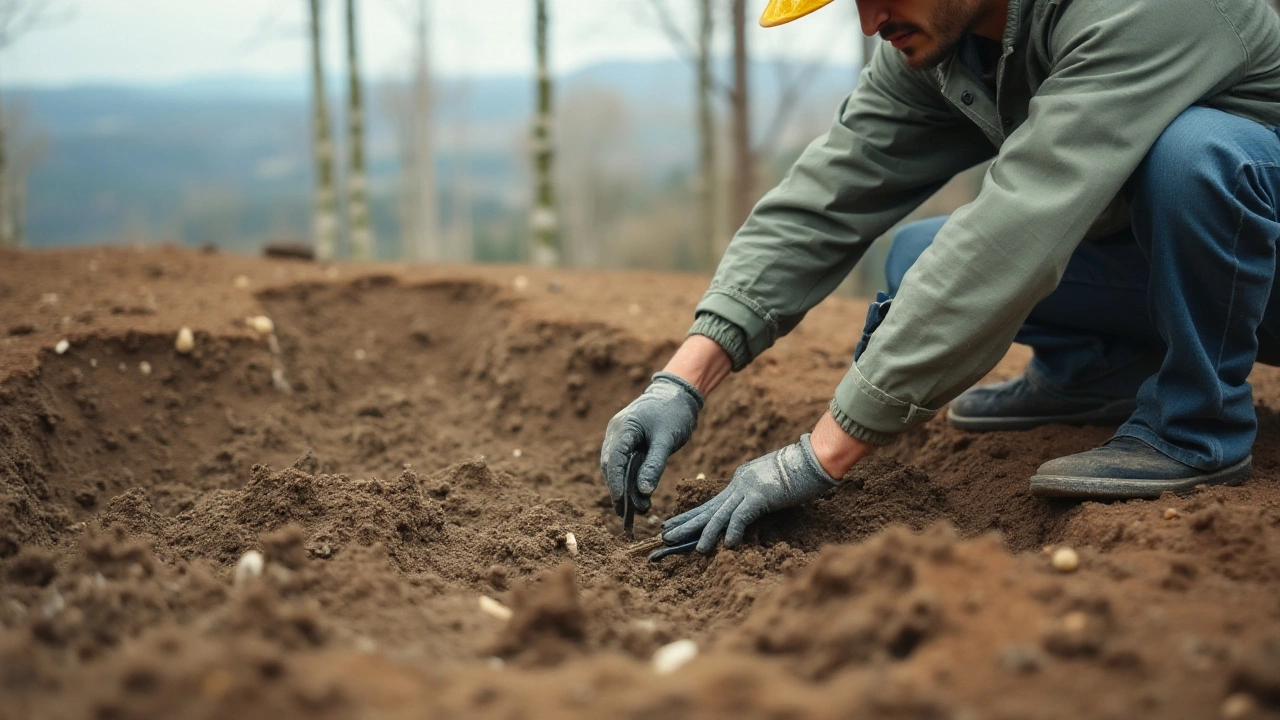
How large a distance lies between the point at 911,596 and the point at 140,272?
A: 13.7ft

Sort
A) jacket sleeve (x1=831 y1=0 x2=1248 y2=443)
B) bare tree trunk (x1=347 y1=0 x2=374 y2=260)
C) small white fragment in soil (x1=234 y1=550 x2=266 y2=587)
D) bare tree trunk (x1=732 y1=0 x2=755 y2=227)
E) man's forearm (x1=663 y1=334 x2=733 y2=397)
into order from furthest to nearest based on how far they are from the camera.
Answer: bare tree trunk (x1=347 y1=0 x2=374 y2=260), bare tree trunk (x1=732 y1=0 x2=755 y2=227), man's forearm (x1=663 y1=334 x2=733 y2=397), jacket sleeve (x1=831 y1=0 x2=1248 y2=443), small white fragment in soil (x1=234 y1=550 x2=266 y2=587)

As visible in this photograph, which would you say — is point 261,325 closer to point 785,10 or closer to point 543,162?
point 785,10

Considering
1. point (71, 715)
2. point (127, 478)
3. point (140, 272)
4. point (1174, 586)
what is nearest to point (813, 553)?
point (1174, 586)

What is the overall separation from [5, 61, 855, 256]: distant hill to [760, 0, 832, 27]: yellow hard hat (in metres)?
8.81

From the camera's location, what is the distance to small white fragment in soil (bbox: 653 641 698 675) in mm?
1285

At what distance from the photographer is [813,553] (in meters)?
2.10

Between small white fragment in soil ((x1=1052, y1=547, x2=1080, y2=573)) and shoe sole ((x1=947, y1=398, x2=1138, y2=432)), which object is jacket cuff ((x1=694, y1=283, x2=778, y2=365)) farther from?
small white fragment in soil ((x1=1052, y1=547, x2=1080, y2=573))

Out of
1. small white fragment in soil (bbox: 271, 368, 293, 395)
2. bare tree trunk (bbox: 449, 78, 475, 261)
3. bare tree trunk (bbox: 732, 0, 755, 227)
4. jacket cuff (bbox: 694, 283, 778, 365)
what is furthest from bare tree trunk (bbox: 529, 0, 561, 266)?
bare tree trunk (bbox: 449, 78, 475, 261)

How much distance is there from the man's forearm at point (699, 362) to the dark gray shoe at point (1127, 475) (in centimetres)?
83

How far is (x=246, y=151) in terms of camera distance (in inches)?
2539

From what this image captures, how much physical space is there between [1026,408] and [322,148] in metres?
8.13

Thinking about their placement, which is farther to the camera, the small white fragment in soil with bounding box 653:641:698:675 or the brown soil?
the small white fragment in soil with bounding box 653:641:698:675

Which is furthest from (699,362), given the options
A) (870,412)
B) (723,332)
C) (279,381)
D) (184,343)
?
(184,343)

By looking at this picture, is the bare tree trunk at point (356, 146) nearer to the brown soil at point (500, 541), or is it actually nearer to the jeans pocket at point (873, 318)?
the brown soil at point (500, 541)
